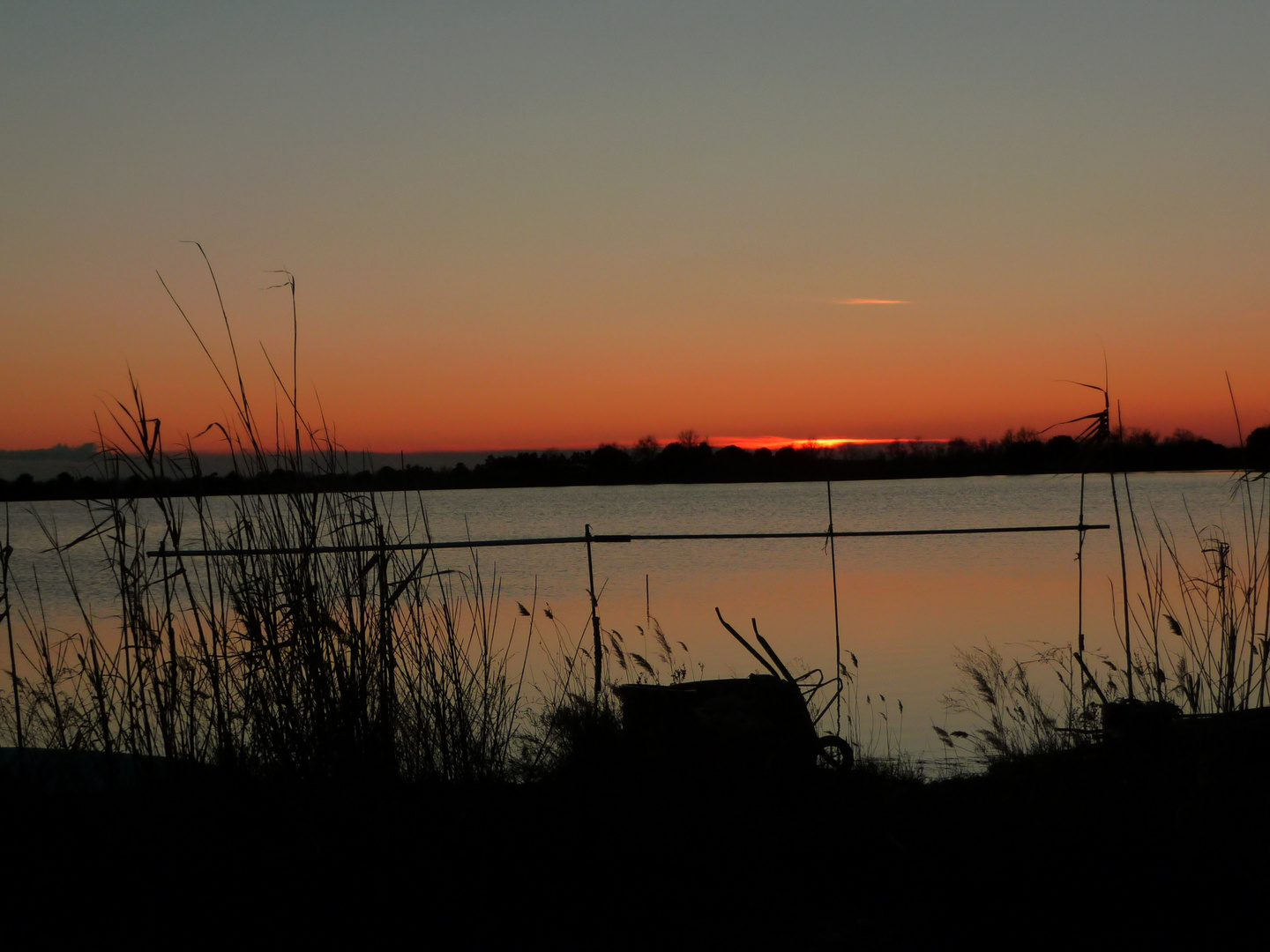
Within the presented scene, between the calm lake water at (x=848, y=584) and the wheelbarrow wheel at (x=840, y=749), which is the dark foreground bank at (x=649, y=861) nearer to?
the wheelbarrow wheel at (x=840, y=749)

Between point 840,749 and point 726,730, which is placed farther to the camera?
point 840,749

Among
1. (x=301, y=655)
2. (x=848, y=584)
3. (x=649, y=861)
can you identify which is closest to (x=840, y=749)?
(x=649, y=861)

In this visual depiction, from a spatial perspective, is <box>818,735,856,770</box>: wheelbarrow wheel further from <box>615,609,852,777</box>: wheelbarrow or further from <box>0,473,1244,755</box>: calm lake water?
<box>0,473,1244,755</box>: calm lake water

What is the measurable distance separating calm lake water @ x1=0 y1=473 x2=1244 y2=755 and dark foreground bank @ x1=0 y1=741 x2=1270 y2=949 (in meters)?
1.43

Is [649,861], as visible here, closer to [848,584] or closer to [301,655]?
[301,655]

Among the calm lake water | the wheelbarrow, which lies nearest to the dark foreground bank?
the wheelbarrow

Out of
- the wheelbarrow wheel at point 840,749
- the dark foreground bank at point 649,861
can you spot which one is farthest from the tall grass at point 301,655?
the wheelbarrow wheel at point 840,749

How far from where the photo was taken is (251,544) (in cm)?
373

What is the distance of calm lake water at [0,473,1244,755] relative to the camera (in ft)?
33.8

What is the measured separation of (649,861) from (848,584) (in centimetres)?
1425

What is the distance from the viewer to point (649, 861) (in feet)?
10.5

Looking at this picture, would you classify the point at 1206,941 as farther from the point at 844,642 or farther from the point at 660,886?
the point at 844,642

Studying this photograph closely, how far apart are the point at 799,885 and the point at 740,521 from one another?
27103 millimetres

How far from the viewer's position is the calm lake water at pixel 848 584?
1030cm
